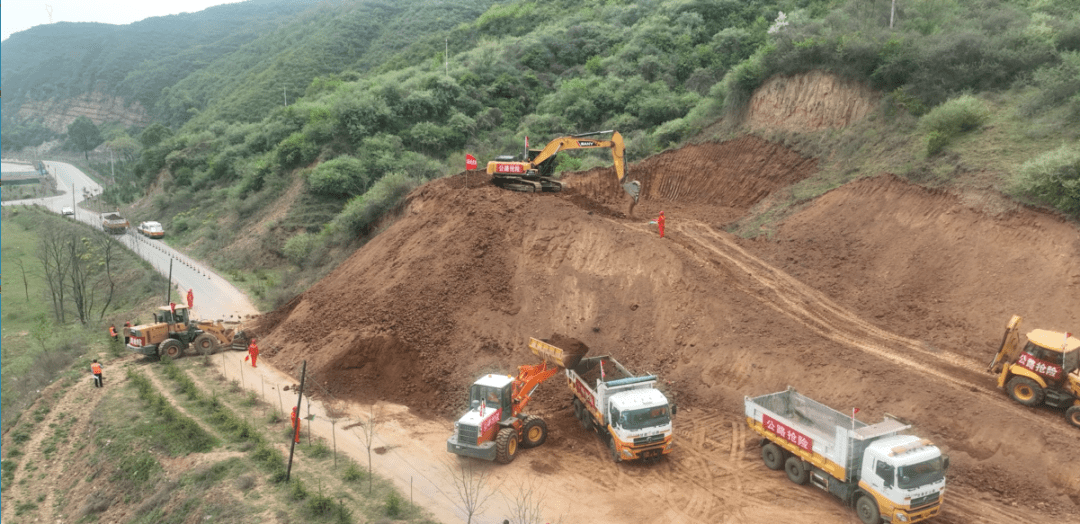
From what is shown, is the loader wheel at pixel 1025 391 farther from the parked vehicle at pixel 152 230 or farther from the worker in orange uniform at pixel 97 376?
the parked vehicle at pixel 152 230

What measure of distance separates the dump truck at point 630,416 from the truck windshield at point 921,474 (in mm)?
4853

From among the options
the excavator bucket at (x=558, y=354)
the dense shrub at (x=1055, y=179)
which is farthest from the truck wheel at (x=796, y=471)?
the dense shrub at (x=1055, y=179)

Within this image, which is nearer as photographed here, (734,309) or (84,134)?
(734,309)

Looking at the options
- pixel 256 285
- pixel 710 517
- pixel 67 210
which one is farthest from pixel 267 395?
pixel 67 210

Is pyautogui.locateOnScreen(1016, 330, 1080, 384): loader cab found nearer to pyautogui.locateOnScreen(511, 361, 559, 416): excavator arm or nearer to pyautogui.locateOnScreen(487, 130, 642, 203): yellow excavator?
pyautogui.locateOnScreen(511, 361, 559, 416): excavator arm

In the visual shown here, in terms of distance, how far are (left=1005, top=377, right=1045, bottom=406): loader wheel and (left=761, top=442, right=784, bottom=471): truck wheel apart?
6038 millimetres

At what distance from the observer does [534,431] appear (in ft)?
53.8

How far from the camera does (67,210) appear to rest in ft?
199

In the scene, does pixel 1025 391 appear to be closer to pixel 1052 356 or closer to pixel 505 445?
pixel 1052 356

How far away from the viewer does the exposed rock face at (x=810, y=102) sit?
27734 mm

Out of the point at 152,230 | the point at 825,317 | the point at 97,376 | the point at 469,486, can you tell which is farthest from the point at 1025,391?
the point at 152,230

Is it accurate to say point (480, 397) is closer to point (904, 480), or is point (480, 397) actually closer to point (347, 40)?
point (904, 480)

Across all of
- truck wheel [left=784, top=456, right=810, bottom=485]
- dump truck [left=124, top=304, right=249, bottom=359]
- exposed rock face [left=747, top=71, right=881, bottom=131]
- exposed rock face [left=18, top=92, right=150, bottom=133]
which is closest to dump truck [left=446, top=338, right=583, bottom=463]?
truck wheel [left=784, top=456, right=810, bottom=485]

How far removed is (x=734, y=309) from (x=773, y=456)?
19.3ft
